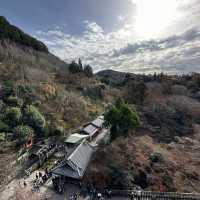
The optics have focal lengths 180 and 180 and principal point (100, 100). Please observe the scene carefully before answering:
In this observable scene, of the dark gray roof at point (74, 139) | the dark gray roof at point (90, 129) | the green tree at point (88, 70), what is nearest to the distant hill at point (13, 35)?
the green tree at point (88, 70)

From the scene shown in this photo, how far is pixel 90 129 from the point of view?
91.2ft

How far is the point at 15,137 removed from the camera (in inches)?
824

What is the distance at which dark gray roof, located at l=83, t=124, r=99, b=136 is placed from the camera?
2694 cm

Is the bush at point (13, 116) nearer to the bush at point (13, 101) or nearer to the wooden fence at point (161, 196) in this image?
the bush at point (13, 101)

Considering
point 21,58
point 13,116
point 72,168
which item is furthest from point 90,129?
point 21,58

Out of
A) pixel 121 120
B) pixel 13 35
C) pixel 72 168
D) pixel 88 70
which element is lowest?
pixel 72 168

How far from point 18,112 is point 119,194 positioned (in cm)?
1550

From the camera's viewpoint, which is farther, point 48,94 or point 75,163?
point 48,94

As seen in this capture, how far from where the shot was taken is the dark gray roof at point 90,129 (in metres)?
26.9

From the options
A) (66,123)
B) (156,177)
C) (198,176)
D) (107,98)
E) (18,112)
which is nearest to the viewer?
(156,177)

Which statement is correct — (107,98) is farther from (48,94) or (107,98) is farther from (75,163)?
(75,163)

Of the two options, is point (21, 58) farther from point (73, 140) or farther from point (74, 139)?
point (73, 140)

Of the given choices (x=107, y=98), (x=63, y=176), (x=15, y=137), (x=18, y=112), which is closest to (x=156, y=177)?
(x=63, y=176)

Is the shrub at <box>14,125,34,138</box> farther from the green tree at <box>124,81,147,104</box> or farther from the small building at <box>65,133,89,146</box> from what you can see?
the green tree at <box>124,81,147,104</box>
